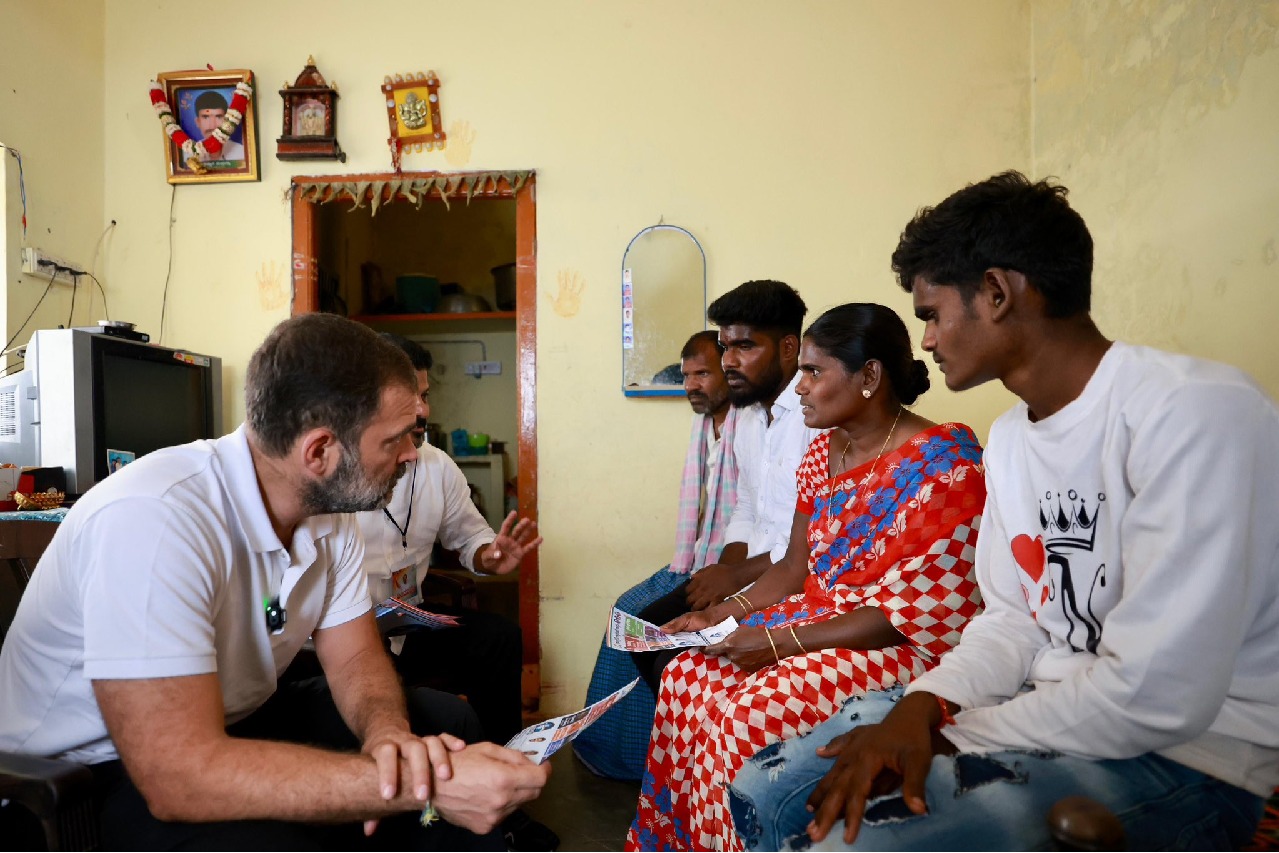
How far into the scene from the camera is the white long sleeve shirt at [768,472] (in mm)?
2570

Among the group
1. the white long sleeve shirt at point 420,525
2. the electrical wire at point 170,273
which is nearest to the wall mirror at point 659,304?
the white long sleeve shirt at point 420,525

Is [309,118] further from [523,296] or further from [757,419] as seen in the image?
[757,419]

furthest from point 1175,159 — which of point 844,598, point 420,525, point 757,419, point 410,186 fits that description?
point 410,186

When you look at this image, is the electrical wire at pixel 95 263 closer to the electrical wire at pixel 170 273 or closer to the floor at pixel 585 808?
the electrical wire at pixel 170 273

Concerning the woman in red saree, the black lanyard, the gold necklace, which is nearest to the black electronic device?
the black lanyard

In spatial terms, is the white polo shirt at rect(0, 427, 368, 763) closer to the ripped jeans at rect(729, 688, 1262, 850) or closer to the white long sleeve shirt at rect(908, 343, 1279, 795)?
the ripped jeans at rect(729, 688, 1262, 850)

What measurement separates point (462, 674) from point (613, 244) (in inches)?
75.4

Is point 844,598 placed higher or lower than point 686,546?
higher

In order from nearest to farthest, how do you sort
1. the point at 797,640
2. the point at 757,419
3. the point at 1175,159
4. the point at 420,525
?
the point at 797,640
the point at 1175,159
the point at 420,525
the point at 757,419

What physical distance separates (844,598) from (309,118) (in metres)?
3.06

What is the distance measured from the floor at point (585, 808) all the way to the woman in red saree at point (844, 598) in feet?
1.54

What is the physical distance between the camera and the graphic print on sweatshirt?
124cm

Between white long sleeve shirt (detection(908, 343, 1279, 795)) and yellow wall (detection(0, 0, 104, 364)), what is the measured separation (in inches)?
139

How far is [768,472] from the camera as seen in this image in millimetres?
2713
